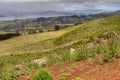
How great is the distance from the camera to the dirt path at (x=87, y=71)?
1828 cm

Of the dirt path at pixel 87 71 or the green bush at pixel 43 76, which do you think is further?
the dirt path at pixel 87 71

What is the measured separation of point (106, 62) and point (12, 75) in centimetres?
Result: 621

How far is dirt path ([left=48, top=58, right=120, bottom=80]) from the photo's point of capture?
60.0ft

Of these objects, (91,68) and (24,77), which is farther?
(24,77)

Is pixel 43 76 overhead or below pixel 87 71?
overhead

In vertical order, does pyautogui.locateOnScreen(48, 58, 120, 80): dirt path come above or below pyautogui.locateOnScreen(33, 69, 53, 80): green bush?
below

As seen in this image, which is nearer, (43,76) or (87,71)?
(43,76)

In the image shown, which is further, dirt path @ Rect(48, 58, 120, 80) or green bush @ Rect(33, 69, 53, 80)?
dirt path @ Rect(48, 58, 120, 80)

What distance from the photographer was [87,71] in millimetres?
19641

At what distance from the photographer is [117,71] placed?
1853cm

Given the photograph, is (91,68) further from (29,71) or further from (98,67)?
(29,71)

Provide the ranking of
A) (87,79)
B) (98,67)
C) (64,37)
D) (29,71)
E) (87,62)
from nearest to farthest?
(87,79) → (98,67) → (87,62) → (29,71) → (64,37)

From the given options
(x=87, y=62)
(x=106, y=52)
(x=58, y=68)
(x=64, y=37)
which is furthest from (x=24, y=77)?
(x=64, y=37)

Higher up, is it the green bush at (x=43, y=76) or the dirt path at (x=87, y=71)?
the green bush at (x=43, y=76)
